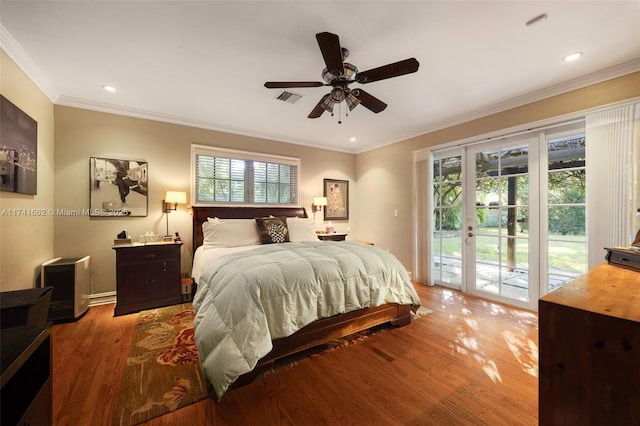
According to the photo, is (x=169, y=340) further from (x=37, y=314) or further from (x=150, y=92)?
(x=150, y=92)

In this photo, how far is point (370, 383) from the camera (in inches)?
69.2

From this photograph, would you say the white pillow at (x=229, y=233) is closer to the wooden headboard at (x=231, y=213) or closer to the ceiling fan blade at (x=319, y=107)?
the wooden headboard at (x=231, y=213)

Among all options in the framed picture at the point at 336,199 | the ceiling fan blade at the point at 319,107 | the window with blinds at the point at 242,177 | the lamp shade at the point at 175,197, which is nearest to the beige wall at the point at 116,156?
the window with blinds at the point at 242,177

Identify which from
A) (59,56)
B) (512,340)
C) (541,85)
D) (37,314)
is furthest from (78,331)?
(541,85)

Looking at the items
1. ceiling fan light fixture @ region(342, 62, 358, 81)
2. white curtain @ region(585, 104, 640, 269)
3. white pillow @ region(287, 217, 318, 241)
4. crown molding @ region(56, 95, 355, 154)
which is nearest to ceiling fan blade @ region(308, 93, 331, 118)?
ceiling fan light fixture @ region(342, 62, 358, 81)

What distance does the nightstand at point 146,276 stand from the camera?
2.95m

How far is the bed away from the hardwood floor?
0.55 ft

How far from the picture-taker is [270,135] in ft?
14.7

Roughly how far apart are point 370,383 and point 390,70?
2318mm

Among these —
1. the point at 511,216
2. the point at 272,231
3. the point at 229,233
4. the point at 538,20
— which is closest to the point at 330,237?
the point at 272,231

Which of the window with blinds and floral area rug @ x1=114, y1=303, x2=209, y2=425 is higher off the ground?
the window with blinds

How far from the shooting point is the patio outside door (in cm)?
303

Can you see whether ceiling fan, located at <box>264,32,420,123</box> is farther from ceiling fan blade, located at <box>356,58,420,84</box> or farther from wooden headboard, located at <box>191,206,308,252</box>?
wooden headboard, located at <box>191,206,308,252</box>

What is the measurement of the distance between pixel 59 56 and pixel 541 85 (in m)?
4.83
